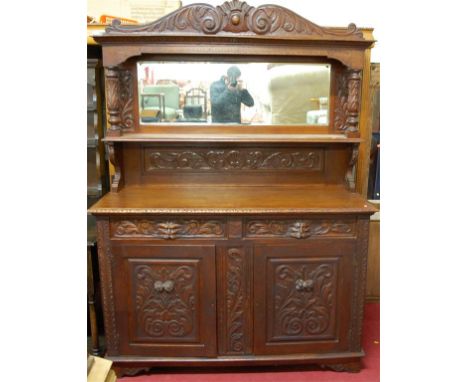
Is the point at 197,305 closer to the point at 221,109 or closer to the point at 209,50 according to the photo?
the point at 221,109

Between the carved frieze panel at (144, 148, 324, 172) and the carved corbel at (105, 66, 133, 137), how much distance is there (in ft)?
0.66

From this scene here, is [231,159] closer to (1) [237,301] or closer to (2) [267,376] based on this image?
(1) [237,301]

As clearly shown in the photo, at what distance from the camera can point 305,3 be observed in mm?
2418

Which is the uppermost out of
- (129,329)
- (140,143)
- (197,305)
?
(140,143)

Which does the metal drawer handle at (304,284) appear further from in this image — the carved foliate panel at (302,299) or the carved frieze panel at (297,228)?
Result: the carved frieze panel at (297,228)

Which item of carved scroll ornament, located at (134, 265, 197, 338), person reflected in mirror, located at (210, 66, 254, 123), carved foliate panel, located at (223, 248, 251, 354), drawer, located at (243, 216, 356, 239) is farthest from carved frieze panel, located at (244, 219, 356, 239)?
person reflected in mirror, located at (210, 66, 254, 123)

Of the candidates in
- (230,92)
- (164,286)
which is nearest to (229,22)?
(230,92)

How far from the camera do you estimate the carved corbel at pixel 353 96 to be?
6.72ft

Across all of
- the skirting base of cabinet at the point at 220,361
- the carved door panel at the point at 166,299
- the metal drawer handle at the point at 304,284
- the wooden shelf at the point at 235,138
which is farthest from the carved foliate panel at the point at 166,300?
the wooden shelf at the point at 235,138

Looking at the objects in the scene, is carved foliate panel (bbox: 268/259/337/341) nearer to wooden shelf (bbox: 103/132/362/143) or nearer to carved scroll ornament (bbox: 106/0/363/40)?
wooden shelf (bbox: 103/132/362/143)

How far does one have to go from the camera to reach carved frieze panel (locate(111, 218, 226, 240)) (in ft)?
6.07

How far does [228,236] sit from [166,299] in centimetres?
44
